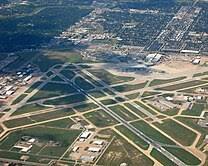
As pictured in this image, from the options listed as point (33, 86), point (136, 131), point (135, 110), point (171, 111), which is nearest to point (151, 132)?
point (136, 131)

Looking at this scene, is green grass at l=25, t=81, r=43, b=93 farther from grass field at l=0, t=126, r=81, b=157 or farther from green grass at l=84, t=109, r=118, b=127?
grass field at l=0, t=126, r=81, b=157

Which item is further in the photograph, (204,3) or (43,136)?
(204,3)

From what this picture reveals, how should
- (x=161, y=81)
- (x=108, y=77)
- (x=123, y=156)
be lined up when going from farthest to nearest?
(x=108, y=77)
(x=161, y=81)
(x=123, y=156)

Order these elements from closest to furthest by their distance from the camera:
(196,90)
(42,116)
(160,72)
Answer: (42,116), (196,90), (160,72)

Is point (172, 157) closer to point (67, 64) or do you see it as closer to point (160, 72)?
point (160, 72)

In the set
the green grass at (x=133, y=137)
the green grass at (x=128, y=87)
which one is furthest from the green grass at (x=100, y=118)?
the green grass at (x=128, y=87)

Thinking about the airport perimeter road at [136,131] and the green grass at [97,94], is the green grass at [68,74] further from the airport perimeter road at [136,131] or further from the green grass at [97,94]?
the green grass at [97,94]

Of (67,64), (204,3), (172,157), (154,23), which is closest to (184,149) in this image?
(172,157)

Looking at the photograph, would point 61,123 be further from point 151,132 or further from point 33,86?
point 33,86
